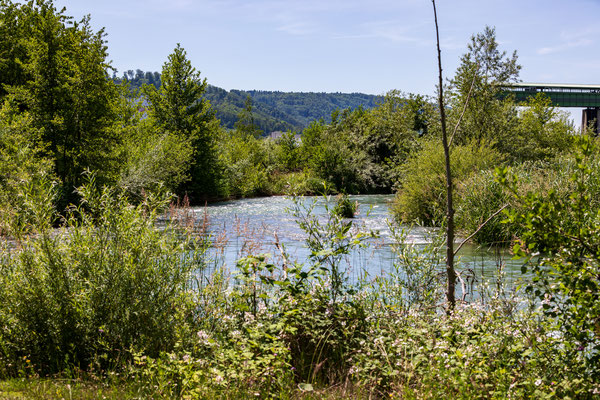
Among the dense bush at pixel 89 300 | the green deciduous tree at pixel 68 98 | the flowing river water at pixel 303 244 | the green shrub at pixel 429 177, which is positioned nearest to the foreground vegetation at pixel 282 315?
the dense bush at pixel 89 300

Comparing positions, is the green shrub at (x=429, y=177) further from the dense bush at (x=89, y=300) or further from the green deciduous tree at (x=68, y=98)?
the dense bush at (x=89, y=300)

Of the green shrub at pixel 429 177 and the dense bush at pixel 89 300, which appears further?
the green shrub at pixel 429 177

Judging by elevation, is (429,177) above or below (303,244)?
above

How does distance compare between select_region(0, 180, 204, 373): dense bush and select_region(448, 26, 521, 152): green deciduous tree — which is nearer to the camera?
select_region(0, 180, 204, 373): dense bush

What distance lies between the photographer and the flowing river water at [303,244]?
5866 millimetres

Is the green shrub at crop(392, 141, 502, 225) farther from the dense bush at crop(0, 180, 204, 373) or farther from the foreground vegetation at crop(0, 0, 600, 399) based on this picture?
the dense bush at crop(0, 180, 204, 373)

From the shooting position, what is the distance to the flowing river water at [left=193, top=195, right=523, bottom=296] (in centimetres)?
587

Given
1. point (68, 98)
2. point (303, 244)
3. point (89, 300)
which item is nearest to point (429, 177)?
point (303, 244)

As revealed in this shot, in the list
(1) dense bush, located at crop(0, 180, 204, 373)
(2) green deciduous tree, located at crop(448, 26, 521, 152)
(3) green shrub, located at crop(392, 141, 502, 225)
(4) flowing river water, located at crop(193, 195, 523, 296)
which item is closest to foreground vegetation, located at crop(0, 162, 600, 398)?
(1) dense bush, located at crop(0, 180, 204, 373)

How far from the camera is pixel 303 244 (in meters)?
15.3

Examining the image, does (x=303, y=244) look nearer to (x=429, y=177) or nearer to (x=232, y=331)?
(x=429, y=177)

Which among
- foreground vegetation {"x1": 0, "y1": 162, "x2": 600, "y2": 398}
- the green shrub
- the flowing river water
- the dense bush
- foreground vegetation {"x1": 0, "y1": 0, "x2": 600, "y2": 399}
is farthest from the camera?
the green shrub

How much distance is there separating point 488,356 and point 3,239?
497 centimetres

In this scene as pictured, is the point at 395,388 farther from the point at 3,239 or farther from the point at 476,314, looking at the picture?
the point at 3,239
